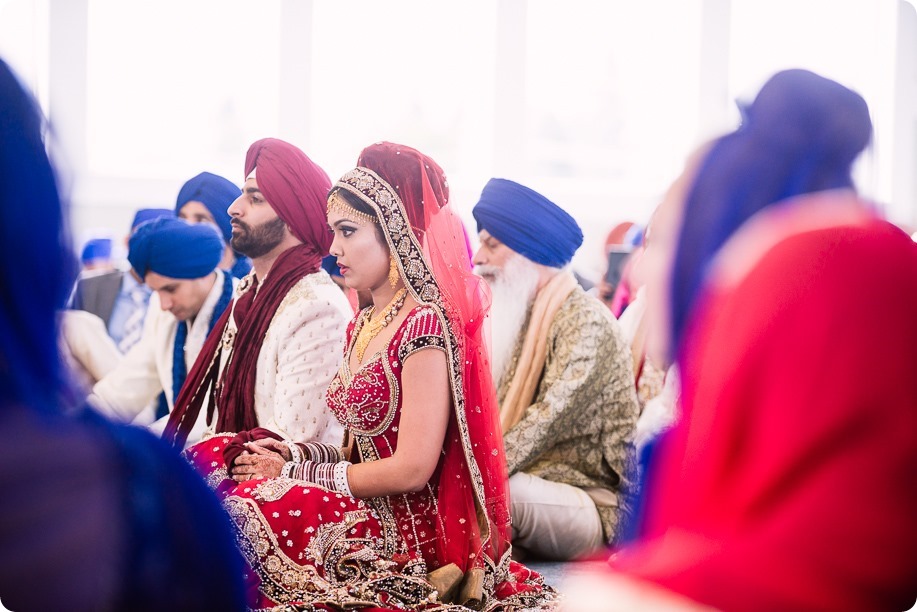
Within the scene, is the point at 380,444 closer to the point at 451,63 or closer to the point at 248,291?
the point at 248,291

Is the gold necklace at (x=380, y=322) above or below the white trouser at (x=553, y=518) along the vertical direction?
above

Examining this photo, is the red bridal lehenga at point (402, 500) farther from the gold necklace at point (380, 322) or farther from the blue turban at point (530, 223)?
the blue turban at point (530, 223)

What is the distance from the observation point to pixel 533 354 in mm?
4016

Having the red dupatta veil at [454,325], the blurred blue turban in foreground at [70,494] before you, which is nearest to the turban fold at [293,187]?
the red dupatta veil at [454,325]

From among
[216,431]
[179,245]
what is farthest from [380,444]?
[179,245]

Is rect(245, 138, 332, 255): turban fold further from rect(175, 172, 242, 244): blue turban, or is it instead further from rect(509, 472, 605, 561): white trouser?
rect(509, 472, 605, 561): white trouser

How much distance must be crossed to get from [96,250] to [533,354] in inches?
165

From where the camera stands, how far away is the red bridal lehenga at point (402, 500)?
2424mm

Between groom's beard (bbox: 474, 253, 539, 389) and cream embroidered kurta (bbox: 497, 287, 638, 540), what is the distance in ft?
0.69

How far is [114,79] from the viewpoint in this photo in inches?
329

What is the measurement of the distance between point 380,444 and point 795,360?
5.76ft

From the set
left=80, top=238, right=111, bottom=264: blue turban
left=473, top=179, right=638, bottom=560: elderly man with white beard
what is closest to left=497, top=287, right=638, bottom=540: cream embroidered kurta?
left=473, top=179, right=638, bottom=560: elderly man with white beard

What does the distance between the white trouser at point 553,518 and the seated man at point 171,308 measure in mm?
1308

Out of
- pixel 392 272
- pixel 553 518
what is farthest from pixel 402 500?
pixel 553 518
